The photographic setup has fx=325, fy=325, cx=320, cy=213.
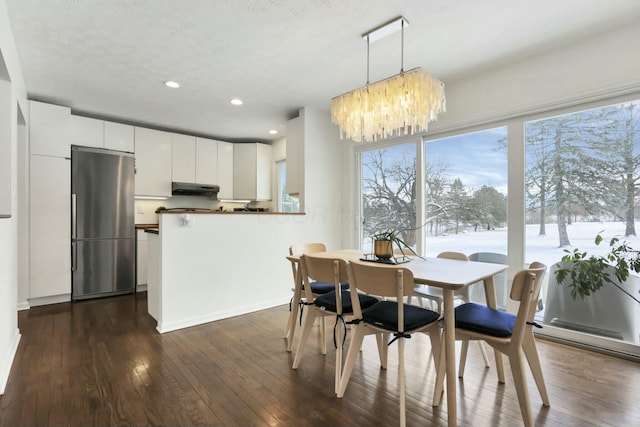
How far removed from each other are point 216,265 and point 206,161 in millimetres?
2525

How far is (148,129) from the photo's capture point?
4762mm

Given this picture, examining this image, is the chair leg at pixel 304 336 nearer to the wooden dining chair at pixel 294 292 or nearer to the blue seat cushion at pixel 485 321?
the wooden dining chair at pixel 294 292

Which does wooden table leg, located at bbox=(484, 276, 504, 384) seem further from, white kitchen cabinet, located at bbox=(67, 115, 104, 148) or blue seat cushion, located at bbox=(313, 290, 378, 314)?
white kitchen cabinet, located at bbox=(67, 115, 104, 148)

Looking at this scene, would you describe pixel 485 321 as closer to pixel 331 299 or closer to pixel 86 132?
pixel 331 299

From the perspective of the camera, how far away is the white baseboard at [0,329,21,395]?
2009 millimetres

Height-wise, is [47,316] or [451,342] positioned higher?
[451,342]

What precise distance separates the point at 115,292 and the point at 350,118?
3.93m

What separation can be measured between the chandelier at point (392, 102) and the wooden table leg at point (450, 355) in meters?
1.22

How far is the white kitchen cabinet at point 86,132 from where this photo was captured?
4.04 meters

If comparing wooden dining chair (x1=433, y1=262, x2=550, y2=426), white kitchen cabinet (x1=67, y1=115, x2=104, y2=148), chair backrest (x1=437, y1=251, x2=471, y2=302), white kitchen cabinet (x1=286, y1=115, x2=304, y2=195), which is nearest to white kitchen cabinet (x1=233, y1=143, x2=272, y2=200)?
white kitchen cabinet (x1=286, y1=115, x2=304, y2=195)

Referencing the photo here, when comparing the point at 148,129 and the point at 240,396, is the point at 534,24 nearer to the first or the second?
the point at 240,396

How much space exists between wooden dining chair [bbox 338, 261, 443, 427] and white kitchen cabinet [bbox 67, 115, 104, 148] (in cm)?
410

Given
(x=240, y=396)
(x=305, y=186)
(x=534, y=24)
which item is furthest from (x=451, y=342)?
(x=305, y=186)

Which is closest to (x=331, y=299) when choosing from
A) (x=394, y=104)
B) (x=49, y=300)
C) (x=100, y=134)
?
(x=394, y=104)
